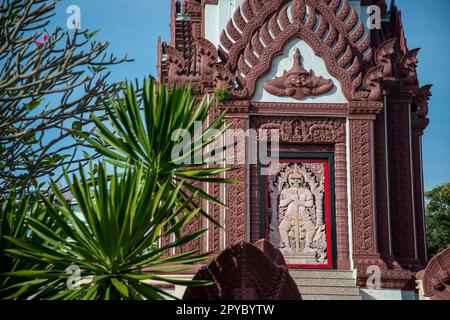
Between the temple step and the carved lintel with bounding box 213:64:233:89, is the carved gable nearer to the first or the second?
the carved lintel with bounding box 213:64:233:89

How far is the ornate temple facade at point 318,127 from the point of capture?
622 inches

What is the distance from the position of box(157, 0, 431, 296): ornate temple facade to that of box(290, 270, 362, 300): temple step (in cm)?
30

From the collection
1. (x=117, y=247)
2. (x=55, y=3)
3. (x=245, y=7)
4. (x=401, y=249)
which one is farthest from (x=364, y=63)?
(x=117, y=247)

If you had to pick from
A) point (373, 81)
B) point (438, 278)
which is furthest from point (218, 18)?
point (438, 278)

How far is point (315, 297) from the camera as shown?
14398 mm

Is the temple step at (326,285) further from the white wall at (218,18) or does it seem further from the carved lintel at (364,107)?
the white wall at (218,18)

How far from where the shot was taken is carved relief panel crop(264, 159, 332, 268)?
15727mm

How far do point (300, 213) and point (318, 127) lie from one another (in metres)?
1.88

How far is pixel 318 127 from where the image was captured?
1627cm

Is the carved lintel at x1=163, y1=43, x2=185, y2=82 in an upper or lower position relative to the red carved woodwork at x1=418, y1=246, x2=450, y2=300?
upper

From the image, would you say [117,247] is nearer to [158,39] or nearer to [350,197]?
[350,197]

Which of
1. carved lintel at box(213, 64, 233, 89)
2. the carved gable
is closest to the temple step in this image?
the carved gable
